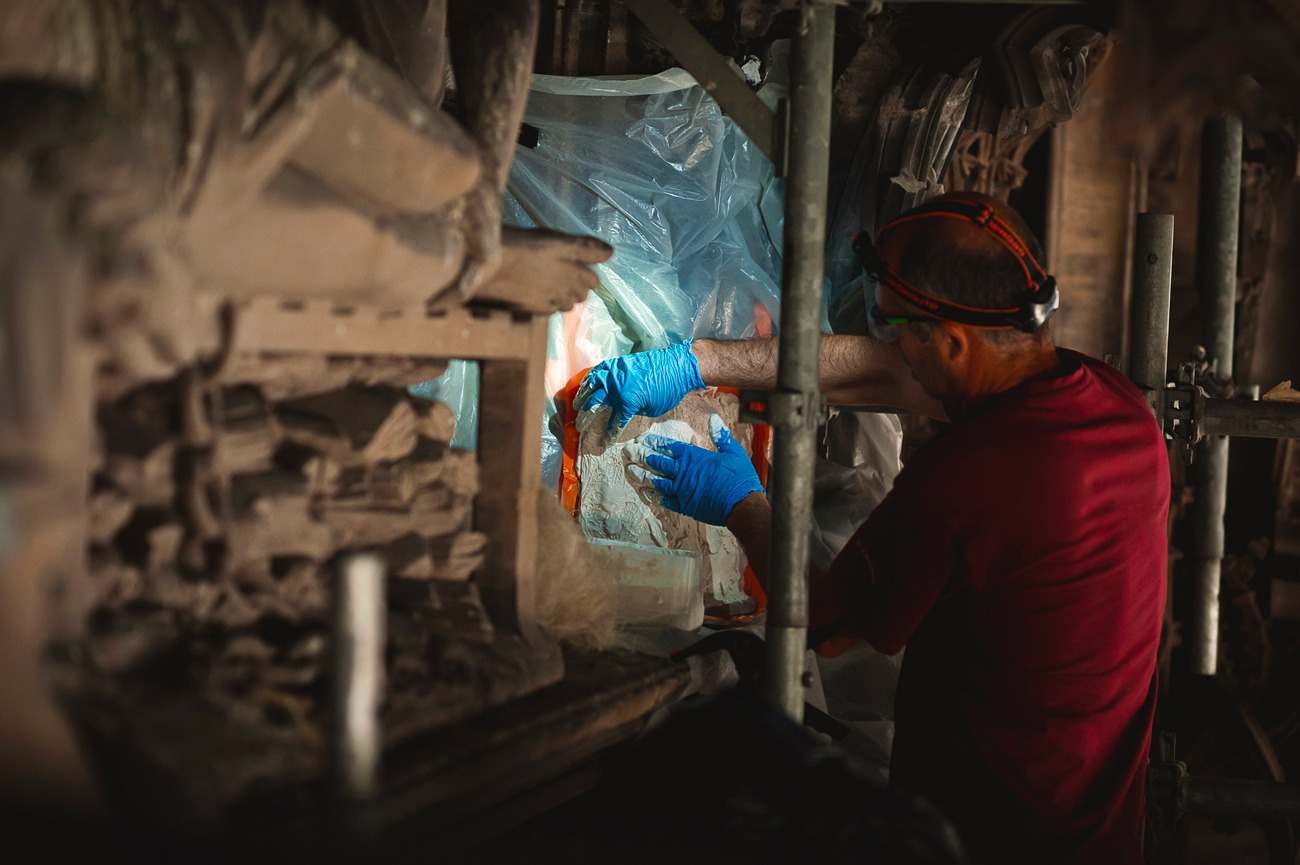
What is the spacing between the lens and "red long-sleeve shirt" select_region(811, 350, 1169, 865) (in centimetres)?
207

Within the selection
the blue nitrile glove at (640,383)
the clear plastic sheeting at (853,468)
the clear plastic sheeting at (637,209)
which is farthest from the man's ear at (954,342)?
the clear plastic sheeting at (853,468)

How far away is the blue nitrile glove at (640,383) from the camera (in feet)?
10.8

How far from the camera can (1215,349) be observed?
3961 mm

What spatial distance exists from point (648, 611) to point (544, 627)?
29.2 inches

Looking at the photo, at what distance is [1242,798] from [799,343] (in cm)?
224

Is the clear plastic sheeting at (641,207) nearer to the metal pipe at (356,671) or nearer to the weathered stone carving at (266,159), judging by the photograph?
the weathered stone carving at (266,159)

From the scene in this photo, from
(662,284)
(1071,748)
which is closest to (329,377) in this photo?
(1071,748)

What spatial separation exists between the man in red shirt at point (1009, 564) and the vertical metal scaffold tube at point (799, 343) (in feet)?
0.62

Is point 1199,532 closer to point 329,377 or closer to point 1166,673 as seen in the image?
point 1166,673

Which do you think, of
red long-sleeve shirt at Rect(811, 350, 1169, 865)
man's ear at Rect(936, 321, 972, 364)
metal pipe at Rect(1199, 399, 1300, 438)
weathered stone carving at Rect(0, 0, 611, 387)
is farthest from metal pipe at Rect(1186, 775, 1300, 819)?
weathered stone carving at Rect(0, 0, 611, 387)

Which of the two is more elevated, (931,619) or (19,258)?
(19,258)

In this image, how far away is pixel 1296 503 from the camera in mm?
5109

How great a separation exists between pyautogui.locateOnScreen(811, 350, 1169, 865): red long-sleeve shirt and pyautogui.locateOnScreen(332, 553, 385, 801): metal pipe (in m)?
1.24

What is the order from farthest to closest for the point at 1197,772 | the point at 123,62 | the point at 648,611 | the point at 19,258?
the point at 1197,772, the point at 648,611, the point at 123,62, the point at 19,258
